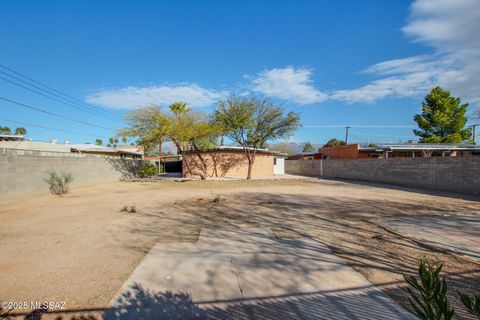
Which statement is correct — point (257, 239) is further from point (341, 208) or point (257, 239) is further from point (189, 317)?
point (341, 208)

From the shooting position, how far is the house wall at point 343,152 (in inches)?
→ 956

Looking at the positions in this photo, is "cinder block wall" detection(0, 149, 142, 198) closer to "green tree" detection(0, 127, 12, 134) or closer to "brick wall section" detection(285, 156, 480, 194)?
"brick wall section" detection(285, 156, 480, 194)

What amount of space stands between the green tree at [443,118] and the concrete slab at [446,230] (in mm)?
25286

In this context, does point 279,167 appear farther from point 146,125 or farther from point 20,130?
point 20,130

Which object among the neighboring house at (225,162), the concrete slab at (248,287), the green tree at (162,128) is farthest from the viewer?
the neighboring house at (225,162)

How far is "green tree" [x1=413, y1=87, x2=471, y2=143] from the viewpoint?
25.7 metres

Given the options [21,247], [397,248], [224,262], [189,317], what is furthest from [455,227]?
[21,247]

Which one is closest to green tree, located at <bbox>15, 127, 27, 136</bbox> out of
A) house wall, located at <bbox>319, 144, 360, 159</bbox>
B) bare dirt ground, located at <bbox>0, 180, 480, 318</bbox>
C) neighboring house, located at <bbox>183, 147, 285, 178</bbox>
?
neighboring house, located at <bbox>183, 147, 285, 178</bbox>

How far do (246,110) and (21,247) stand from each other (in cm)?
1768

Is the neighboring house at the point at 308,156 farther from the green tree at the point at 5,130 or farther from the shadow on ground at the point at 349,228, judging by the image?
the green tree at the point at 5,130

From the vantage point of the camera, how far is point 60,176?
40.4ft

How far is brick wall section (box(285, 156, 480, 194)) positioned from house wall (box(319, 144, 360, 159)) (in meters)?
2.86

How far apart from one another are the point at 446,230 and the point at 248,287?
16.8 feet

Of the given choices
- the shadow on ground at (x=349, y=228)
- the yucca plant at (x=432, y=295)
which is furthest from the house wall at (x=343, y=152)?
the yucca plant at (x=432, y=295)
